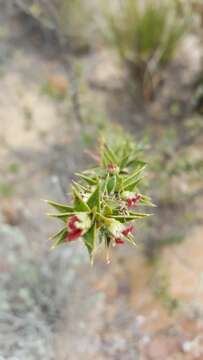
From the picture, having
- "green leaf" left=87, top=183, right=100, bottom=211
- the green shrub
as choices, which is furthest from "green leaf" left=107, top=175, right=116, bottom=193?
the green shrub

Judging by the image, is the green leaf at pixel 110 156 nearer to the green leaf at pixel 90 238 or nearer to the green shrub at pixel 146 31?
the green leaf at pixel 90 238

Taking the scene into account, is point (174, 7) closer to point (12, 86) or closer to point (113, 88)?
point (113, 88)

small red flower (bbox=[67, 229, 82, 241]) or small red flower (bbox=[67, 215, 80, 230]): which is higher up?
small red flower (bbox=[67, 215, 80, 230])

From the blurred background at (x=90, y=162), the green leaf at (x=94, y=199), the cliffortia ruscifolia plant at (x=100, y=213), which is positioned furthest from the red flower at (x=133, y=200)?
the blurred background at (x=90, y=162)

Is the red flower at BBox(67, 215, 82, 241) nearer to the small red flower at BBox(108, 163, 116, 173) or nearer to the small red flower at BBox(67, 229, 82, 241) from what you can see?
the small red flower at BBox(67, 229, 82, 241)

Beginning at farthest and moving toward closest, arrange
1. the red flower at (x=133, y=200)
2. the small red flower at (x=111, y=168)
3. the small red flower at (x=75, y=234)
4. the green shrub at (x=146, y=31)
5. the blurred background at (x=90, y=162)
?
the green shrub at (x=146, y=31), the blurred background at (x=90, y=162), the small red flower at (x=111, y=168), the red flower at (x=133, y=200), the small red flower at (x=75, y=234)

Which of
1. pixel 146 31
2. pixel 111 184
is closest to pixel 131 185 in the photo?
pixel 111 184

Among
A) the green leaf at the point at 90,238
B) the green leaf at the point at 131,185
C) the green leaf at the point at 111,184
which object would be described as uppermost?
the green leaf at the point at 111,184

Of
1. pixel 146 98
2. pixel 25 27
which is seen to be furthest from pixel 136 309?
pixel 25 27
